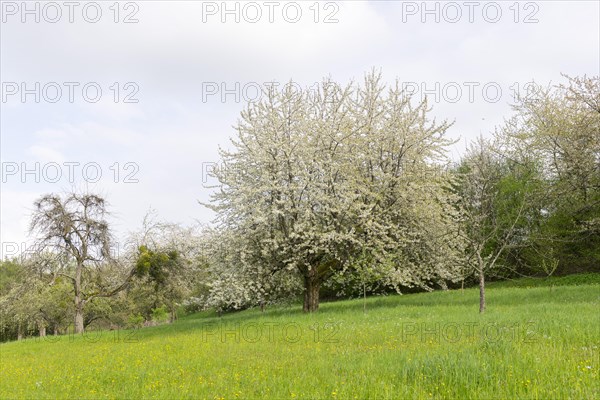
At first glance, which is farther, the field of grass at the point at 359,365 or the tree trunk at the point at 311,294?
the tree trunk at the point at 311,294

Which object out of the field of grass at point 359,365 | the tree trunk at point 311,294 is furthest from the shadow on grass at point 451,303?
the field of grass at point 359,365

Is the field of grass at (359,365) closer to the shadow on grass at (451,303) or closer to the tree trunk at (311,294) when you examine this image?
the shadow on grass at (451,303)

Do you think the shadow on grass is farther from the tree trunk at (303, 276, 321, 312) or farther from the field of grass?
the field of grass

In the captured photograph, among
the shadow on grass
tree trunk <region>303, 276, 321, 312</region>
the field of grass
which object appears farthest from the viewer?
tree trunk <region>303, 276, 321, 312</region>

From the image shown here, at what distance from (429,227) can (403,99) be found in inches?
268

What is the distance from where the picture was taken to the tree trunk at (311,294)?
72.2 feet

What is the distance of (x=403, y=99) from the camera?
2344 centimetres

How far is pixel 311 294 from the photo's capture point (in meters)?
22.2

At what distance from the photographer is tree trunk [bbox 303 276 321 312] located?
22.0 m

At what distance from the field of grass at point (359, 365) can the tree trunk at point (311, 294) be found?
6.84 meters

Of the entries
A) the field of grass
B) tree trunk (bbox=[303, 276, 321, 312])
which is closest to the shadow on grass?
tree trunk (bbox=[303, 276, 321, 312])

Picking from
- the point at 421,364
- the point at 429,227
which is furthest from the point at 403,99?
the point at 421,364

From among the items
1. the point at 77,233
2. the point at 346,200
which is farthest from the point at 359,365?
the point at 77,233

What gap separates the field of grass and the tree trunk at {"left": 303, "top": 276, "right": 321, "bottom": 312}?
684cm
